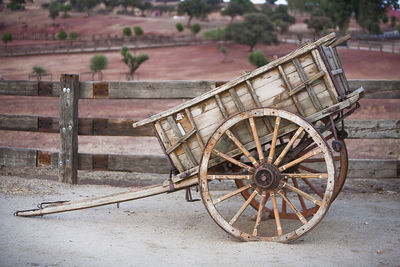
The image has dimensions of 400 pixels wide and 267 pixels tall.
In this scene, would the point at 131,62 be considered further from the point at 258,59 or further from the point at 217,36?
the point at 217,36

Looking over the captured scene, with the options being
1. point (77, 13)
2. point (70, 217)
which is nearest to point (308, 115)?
point (70, 217)

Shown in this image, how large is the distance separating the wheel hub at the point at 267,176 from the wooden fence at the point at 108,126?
217 cm

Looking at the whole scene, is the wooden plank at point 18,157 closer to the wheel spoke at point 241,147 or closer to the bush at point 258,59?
the wheel spoke at point 241,147

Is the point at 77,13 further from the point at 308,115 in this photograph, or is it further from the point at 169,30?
the point at 308,115

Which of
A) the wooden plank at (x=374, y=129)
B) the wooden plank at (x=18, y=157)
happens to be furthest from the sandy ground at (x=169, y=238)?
the wooden plank at (x=374, y=129)

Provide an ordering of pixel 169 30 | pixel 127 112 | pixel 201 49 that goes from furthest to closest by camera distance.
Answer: pixel 169 30 → pixel 201 49 → pixel 127 112

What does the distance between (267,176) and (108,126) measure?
3057 millimetres

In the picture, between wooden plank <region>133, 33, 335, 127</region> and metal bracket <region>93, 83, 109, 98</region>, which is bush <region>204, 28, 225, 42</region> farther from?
wooden plank <region>133, 33, 335, 127</region>

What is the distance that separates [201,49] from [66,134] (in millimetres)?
40713

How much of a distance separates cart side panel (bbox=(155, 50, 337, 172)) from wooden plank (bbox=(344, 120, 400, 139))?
6.82ft

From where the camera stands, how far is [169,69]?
38.1 metres

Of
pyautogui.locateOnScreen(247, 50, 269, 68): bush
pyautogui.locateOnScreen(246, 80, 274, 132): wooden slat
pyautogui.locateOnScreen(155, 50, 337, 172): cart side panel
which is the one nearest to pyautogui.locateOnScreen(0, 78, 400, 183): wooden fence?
pyautogui.locateOnScreen(155, 50, 337, 172): cart side panel

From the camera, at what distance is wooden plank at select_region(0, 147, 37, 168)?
7.13 m

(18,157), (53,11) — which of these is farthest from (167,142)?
(53,11)
